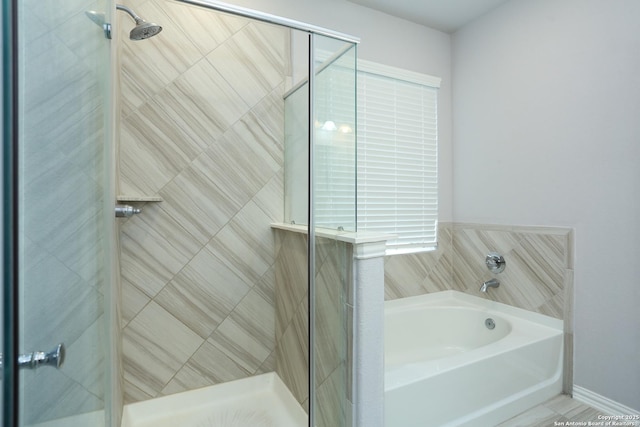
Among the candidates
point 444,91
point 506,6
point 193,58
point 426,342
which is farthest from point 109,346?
point 506,6

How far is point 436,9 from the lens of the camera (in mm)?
2311

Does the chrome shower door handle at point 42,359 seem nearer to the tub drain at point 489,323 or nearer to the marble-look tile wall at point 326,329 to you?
the marble-look tile wall at point 326,329

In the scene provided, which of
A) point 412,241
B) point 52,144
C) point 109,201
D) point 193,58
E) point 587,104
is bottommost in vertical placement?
point 412,241

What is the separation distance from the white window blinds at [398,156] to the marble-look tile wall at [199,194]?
0.69 meters

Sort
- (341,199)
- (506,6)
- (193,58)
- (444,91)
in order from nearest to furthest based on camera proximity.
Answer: (341,199)
(193,58)
(506,6)
(444,91)

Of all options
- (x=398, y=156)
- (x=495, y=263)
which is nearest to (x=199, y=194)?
(x=398, y=156)

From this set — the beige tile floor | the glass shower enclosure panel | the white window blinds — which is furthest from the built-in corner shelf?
the beige tile floor

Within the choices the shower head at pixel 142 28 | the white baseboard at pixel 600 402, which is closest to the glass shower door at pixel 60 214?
the shower head at pixel 142 28

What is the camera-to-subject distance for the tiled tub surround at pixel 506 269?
187 centimetres

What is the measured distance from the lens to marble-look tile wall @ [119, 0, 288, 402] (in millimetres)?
1643

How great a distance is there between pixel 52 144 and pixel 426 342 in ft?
7.90

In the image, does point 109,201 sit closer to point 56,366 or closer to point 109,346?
point 109,346

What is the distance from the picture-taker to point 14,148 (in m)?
0.39

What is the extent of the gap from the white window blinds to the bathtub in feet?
1.77
